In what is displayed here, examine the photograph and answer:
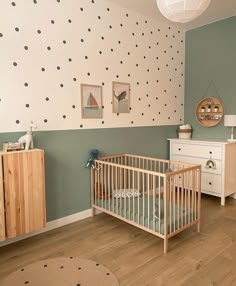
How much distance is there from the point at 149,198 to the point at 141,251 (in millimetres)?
572

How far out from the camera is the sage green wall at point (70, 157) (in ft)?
8.66

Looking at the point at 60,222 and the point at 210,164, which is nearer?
the point at 60,222

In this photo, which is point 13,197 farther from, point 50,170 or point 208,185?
point 208,185

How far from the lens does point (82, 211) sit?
2959 millimetres

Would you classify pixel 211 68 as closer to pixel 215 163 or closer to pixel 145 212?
pixel 215 163

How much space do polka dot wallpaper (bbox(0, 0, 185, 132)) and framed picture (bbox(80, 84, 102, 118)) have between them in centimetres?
5

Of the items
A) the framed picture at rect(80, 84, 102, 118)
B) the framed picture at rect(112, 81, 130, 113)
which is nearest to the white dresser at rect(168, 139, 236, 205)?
the framed picture at rect(112, 81, 130, 113)

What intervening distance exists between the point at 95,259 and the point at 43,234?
0.74 m

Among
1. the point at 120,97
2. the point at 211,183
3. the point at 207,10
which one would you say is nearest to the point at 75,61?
the point at 120,97

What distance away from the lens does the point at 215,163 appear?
11.1ft

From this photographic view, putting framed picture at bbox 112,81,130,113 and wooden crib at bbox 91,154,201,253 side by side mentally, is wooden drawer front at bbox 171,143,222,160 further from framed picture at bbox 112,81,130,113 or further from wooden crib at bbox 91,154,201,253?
framed picture at bbox 112,81,130,113

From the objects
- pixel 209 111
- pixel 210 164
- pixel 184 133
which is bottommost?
pixel 210 164

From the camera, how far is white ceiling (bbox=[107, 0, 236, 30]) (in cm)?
300

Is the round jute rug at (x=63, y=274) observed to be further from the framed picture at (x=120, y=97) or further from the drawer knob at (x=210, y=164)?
the drawer knob at (x=210, y=164)
